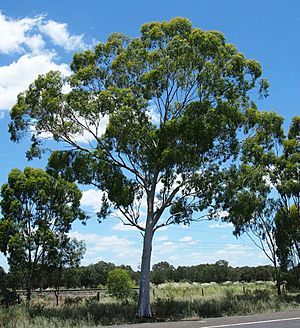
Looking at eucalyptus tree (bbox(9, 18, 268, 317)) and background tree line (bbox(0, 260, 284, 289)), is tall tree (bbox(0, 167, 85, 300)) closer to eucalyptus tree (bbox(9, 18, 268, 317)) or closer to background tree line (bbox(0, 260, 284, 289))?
eucalyptus tree (bbox(9, 18, 268, 317))

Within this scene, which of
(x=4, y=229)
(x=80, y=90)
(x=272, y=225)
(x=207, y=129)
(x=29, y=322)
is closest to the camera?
(x=29, y=322)

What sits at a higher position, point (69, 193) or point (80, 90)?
point (80, 90)

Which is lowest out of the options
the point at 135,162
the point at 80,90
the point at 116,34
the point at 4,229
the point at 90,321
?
the point at 90,321

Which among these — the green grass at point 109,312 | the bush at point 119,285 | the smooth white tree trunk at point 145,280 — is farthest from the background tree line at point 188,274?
the smooth white tree trunk at point 145,280

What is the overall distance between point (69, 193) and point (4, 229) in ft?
14.5

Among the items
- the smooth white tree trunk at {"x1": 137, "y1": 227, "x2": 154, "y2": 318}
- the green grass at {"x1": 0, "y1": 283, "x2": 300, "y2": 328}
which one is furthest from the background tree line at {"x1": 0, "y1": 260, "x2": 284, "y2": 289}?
the smooth white tree trunk at {"x1": 137, "y1": 227, "x2": 154, "y2": 318}

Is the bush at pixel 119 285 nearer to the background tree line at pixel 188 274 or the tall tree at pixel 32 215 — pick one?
the tall tree at pixel 32 215

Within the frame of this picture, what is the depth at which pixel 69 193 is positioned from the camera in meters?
28.8

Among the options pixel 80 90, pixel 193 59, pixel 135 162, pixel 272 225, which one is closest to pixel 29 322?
pixel 135 162

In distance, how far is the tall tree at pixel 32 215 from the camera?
26.9 m

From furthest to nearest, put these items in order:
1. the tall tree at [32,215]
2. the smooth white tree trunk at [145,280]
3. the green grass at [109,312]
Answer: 1. the tall tree at [32,215]
2. the smooth white tree trunk at [145,280]
3. the green grass at [109,312]

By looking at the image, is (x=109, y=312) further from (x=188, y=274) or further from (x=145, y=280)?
(x=188, y=274)

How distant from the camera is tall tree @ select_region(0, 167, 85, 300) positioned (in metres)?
26.9

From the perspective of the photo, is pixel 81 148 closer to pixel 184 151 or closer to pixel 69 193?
pixel 184 151
